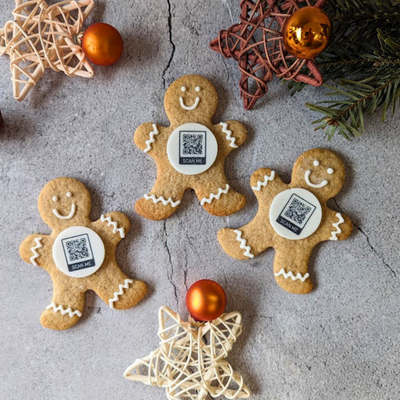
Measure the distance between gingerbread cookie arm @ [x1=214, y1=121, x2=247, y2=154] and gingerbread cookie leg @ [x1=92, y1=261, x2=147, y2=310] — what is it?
1.38ft

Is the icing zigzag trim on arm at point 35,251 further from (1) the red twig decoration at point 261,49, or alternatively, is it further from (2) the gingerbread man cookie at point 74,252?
(1) the red twig decoration at point 261,49

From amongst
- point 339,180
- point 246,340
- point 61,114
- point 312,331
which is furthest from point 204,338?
point 61,114

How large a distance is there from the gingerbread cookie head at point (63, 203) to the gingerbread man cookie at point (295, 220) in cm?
38

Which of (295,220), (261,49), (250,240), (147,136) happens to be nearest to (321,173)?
(295,220)

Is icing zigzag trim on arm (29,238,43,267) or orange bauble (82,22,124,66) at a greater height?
orange bauble (82,22,124,66)

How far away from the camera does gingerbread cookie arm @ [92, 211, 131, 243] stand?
113cm

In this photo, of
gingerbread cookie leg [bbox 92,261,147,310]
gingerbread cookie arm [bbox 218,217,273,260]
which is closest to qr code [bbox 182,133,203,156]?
gingerbread cookie arm [bbox 218,217,273,260]

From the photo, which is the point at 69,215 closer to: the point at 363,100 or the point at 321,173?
the point at 321,173

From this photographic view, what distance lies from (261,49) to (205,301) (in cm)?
64

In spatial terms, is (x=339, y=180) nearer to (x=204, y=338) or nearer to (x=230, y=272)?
(x=230, y=272)

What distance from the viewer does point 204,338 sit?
117 cm

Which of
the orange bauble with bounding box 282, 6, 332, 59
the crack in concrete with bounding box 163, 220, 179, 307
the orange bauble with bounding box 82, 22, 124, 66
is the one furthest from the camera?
the crack in concrete with bounding box 163, 220, 179, 307

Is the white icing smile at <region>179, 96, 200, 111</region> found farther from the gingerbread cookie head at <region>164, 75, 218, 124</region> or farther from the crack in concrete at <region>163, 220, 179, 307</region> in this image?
the crack in concrete at <region>163, 220, 179, 307</region>

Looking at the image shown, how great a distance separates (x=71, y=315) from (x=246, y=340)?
46 centimetres
